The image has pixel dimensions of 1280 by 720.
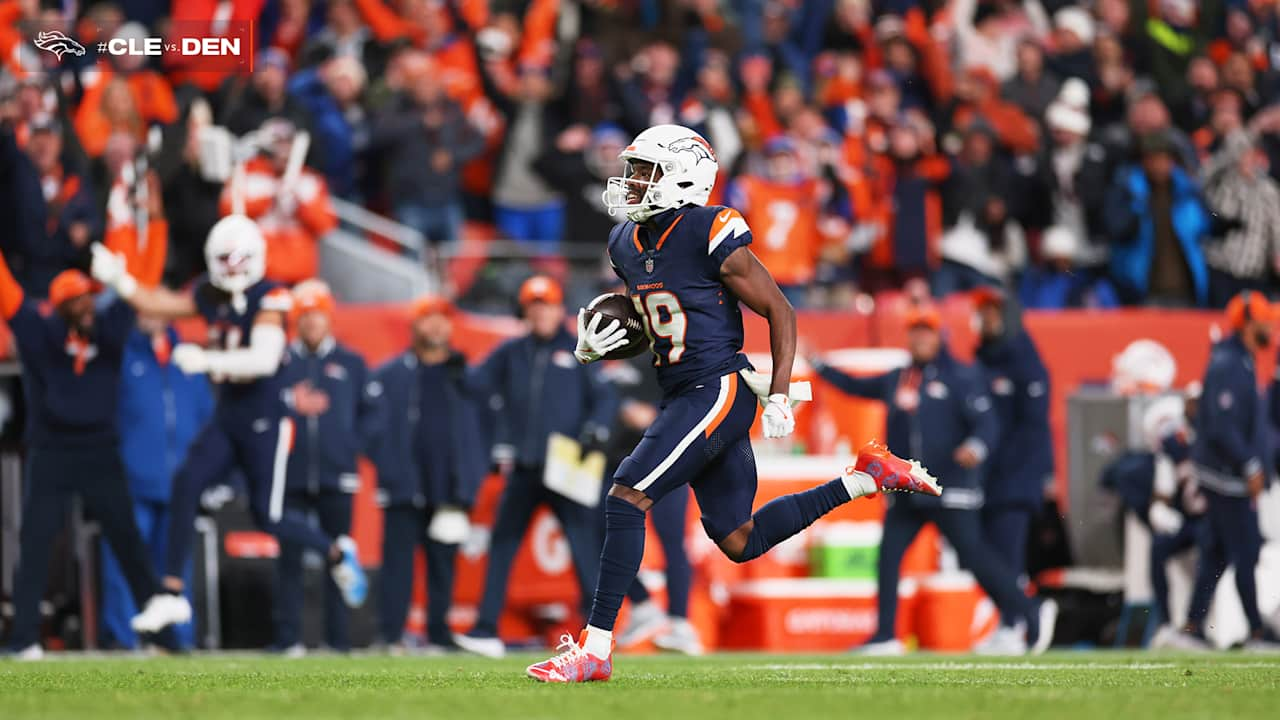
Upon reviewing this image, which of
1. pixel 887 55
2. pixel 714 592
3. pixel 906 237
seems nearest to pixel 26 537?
pixel 714 592

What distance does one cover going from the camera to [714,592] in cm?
1227

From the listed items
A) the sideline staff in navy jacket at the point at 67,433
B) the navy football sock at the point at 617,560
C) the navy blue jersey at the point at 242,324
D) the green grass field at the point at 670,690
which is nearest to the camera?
the green grass field at the point at 670,690

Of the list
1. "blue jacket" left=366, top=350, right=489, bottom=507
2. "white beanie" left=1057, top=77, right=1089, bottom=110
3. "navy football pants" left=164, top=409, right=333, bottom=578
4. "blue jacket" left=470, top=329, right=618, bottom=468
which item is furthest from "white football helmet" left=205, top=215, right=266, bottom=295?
"white beanie" left=1057, top=77, right=1089, bottom=110

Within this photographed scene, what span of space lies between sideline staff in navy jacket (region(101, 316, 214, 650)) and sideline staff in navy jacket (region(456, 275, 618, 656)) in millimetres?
1872

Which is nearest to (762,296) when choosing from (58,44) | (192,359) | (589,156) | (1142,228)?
(192,359)

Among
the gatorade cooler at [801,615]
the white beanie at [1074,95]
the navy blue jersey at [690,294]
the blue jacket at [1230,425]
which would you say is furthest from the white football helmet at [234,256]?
the white beanie at [1074,95]

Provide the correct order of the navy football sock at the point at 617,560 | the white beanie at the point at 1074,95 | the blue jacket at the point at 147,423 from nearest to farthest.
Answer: the navy football sock at the point at 617,560 < the blue jacket at the point at 147,423 < the white beanie at the point at 1074,95

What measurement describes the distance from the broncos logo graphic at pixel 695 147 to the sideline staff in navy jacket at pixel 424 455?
468cm

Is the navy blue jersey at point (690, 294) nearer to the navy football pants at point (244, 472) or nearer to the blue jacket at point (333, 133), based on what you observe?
the navy football pants at point (244, 472)

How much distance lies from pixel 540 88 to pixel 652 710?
9.42 m

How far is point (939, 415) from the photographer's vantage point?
1183 centimetres

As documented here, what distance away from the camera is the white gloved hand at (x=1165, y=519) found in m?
12.4

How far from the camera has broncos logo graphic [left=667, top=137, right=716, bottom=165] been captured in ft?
24.1

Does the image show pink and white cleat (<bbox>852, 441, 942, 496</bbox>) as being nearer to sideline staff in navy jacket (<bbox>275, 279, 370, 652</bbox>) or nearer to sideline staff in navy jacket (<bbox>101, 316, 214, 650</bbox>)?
sideline staff in navy jacket (<bbox>275, 279, 370, 652</bbox>)
